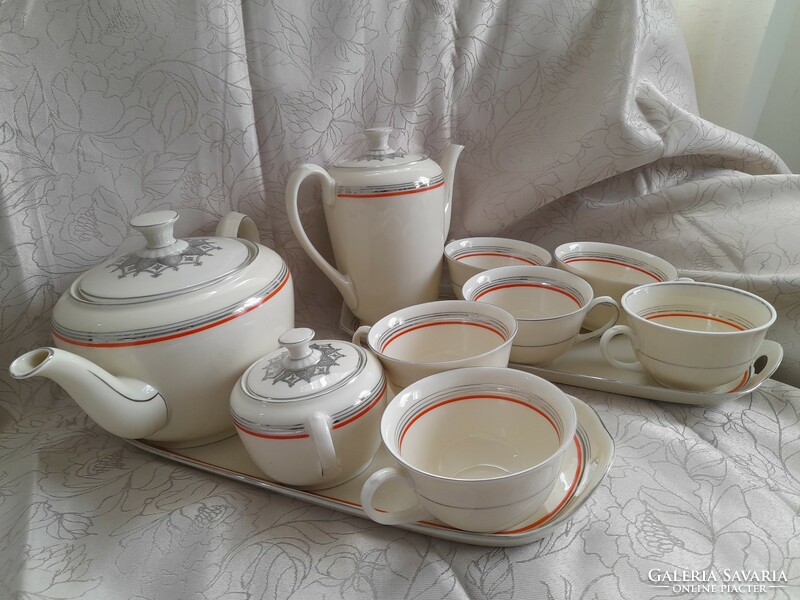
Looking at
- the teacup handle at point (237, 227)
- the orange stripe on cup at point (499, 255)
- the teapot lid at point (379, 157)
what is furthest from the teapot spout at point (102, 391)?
the orange stripe on cup at point (499, 255)

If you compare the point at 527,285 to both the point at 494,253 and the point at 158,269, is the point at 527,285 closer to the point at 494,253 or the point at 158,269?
the point at 494,253

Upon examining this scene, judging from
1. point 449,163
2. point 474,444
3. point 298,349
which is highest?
point 449,163

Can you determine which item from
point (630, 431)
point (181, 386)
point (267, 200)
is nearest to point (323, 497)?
point (181, 386)

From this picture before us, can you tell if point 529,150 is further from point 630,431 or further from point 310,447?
point 310,447

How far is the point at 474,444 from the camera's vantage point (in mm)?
556

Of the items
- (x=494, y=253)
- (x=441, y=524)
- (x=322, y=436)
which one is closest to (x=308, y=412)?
(x=322, y=436)

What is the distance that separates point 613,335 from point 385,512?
0.37 meters

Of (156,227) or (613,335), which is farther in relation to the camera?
(613,335)

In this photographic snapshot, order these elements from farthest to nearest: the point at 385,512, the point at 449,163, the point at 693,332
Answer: the point at 449,163
the point at 693,332
the point at 385,512

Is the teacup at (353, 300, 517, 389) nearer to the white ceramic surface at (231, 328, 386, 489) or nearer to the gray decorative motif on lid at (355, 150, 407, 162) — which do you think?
the white ceramic surface at (231, 328, 386, 489)

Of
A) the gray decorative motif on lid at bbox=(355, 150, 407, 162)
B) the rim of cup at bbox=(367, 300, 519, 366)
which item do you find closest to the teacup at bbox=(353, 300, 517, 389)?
the rim of cup at bbox=(367, 300, 519, 366)

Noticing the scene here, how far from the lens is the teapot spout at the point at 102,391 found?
0.45 metres

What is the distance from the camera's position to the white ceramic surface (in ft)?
1.54

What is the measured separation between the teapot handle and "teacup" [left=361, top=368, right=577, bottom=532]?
28 cm
